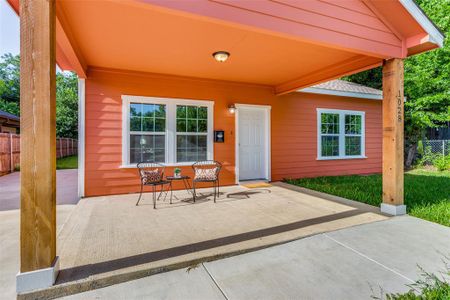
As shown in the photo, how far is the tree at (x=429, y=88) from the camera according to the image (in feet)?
31.5

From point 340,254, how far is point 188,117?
4307mm

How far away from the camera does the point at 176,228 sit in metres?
3.11

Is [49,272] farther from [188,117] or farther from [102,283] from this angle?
[188,117]

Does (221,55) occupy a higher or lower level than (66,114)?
lower

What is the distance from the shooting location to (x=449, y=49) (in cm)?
948

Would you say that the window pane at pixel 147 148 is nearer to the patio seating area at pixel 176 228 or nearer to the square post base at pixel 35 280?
the patio seating area at pixel 176 228

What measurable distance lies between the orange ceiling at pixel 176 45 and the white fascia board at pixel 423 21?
100 centimetres

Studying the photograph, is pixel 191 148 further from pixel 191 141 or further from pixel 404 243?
pixel 404 243

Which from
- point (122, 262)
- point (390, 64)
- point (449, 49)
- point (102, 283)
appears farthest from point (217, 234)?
point (449, 49)

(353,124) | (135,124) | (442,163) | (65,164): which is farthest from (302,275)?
(65,164)

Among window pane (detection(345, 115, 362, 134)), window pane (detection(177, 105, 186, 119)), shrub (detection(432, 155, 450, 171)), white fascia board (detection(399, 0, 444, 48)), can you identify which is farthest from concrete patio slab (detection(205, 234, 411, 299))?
shrub (detection(432, 155, 450, 171))

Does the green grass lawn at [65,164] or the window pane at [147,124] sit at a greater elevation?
the window pane at [147,124]

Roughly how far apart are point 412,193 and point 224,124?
14.4 feet

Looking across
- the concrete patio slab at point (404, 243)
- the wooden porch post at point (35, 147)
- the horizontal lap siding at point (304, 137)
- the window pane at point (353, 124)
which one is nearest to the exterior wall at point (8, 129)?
the horizontal lap siding at point (304, 137)
